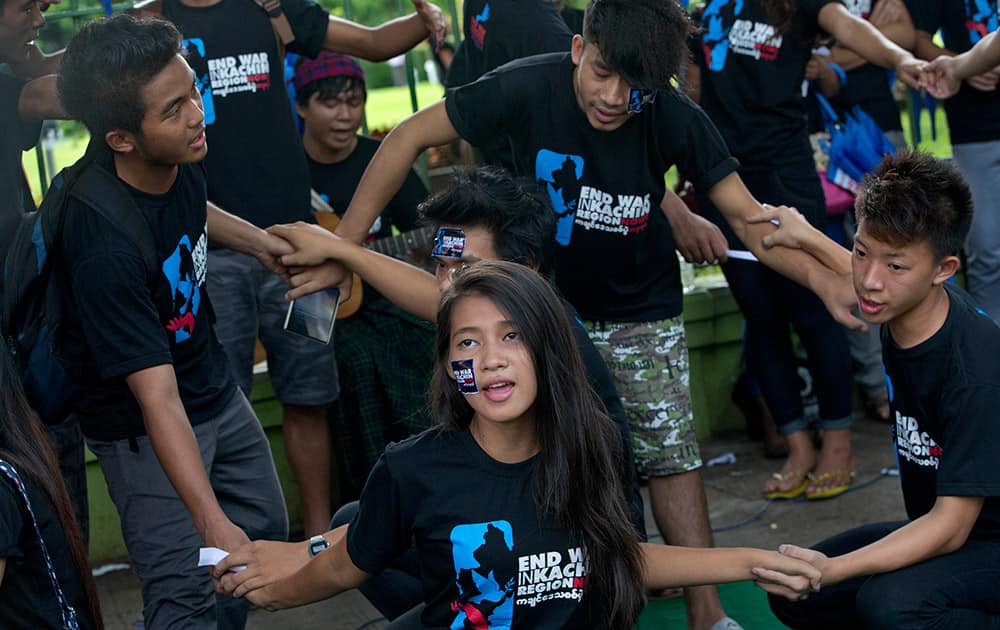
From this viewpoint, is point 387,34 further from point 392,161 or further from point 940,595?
point 940,595

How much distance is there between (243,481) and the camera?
12.2ft

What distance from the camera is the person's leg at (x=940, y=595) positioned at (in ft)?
10.4

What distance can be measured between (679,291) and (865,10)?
7.33 feet

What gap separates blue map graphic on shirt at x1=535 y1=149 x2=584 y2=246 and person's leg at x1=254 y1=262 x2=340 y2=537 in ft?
3.67

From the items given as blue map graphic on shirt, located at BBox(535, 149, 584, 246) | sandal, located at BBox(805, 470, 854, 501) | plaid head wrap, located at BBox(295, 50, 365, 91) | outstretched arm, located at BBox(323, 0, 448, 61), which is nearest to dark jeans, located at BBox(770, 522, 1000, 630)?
blue map graphic on shirt, located at BBox(535, 149, 584, 246)

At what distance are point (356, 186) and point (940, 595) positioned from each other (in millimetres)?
2783

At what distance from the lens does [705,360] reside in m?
5.78

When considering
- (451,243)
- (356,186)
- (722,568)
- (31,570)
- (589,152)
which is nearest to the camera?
(31,570)

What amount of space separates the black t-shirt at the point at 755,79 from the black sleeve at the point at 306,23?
143 centimetres

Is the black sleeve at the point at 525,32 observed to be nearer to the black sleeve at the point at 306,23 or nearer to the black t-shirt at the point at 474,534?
the black sleeve at the point at 306,23

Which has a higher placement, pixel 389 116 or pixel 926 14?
pixel 389 116

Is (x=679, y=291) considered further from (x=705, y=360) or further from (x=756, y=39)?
(x=705, y=360)

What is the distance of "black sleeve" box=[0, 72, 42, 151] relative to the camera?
373cm

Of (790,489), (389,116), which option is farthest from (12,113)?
(389,116)
